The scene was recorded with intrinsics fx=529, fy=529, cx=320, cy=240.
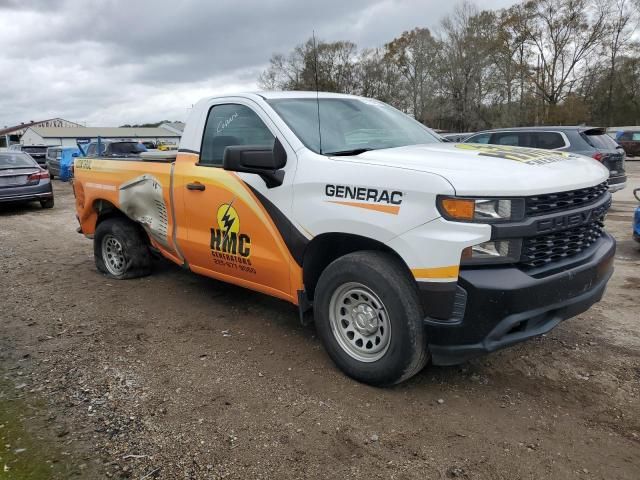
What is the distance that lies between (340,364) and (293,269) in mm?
746

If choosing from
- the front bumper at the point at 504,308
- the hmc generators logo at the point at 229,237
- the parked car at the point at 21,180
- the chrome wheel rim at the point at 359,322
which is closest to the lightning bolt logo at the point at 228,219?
the hmc generators logo at the point at 229,237

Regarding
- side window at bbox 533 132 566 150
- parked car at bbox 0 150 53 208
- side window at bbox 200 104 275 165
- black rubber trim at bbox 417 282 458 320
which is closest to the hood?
black rubber trim at bbox 417 282 458 320

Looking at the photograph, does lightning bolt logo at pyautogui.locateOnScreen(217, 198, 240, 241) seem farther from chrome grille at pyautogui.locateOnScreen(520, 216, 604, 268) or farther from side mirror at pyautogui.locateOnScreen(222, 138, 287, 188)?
chrome grille at pyautogui.locateOnScreen(520, 216, 604, 268)

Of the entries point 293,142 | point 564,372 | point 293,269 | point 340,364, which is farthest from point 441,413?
point 293,142

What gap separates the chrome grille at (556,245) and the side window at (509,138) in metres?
8.40

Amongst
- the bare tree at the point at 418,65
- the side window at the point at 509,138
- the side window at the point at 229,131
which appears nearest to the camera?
the side window at the point at 229,131

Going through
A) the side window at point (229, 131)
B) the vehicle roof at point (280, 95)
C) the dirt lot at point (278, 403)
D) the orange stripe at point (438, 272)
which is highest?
the vehicle roof at point (280, 95)

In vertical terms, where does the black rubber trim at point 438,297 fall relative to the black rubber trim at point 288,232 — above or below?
below

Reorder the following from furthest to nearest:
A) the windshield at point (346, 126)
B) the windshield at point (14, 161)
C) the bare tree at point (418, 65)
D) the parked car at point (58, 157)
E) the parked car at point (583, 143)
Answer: the bare tree at point (418, 65) → the parked car at point (58, 157) → the windshield at point (14, 161) → the parked car at point (583, 143) → the windshield at point (346, 126)

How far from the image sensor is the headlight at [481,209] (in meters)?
2.84

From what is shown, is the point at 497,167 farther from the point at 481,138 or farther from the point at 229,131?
the point at 481,138

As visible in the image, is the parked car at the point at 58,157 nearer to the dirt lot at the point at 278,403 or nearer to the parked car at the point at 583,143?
the parked car at the point at 583,143

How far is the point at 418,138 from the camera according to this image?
171 inches

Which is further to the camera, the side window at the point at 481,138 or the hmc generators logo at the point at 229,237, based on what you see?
the side window at the point at 481,138
